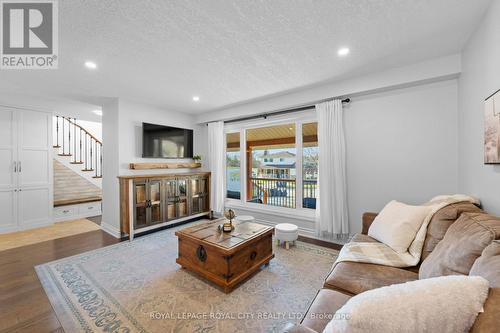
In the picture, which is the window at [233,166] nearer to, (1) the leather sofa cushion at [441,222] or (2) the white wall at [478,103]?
(1) the leather sofa cushion at [441,222]

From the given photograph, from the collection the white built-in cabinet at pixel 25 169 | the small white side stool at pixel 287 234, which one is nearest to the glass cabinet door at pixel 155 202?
the small white side stool at pixel 287 234

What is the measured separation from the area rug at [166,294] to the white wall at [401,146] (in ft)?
3.73

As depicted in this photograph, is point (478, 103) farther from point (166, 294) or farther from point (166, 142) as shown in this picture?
point (166, 142)

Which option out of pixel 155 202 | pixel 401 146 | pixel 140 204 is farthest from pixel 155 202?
pixel 401 146

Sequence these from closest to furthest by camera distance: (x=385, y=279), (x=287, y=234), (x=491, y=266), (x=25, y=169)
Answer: (x=491, y=266)
(x=385, y=279)
(x=287, y=234)
(x=25, y=169)

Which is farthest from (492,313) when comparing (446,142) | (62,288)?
(62,288)

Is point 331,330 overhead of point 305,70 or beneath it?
beneath

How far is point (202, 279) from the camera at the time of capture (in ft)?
7.30

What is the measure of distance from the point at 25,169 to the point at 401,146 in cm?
639

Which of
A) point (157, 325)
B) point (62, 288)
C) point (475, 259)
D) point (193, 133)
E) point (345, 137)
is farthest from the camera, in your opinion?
point (193, 133)

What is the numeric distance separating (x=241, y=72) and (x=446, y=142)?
2654 mm

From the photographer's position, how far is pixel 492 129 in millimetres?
1556

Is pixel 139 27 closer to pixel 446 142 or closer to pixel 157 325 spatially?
pixel 157 325

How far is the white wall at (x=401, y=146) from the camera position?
8.19 feet
